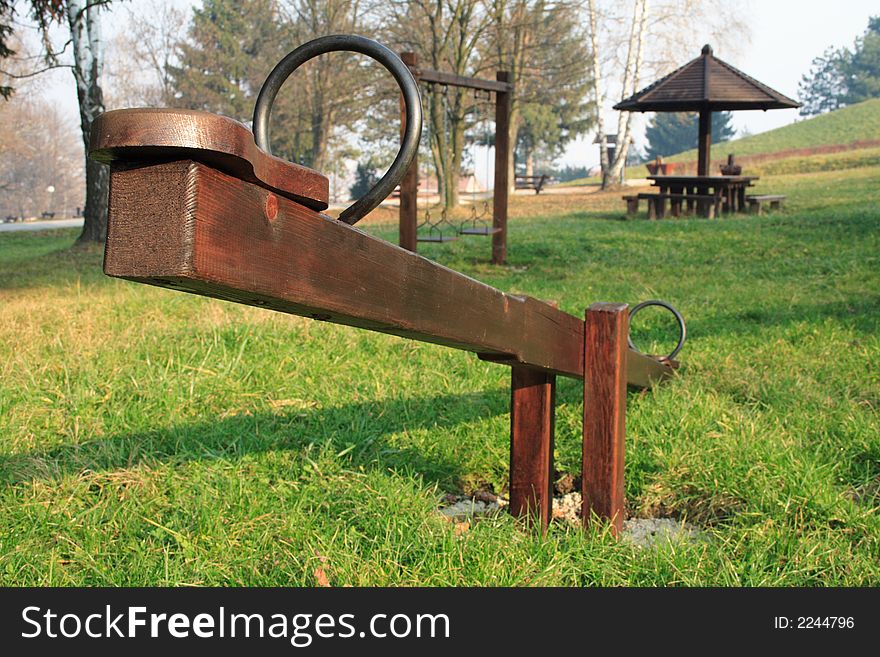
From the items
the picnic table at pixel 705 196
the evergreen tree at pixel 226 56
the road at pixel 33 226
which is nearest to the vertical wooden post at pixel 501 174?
the picnic table at pixel 705 196

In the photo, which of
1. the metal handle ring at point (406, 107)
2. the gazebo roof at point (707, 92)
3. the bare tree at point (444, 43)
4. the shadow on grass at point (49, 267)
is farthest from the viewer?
the bare tree at point (444, 43)

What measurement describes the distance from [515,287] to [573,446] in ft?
15.3

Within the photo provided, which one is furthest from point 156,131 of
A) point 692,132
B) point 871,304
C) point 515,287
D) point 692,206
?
point 692,132

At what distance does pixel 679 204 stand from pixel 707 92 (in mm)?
2468

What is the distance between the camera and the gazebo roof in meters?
16.3

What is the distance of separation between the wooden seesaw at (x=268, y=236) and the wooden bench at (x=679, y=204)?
13.8 m

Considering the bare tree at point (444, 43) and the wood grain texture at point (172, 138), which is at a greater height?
the bare tree at point (444, 43)

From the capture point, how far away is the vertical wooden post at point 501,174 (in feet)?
34.0

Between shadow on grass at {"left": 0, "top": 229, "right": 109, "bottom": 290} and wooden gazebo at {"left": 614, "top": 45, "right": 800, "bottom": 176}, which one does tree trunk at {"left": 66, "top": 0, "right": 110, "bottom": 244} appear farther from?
wooden gazebo at {"left": 614, "top": 45, "right": 800, "bottom": 176}

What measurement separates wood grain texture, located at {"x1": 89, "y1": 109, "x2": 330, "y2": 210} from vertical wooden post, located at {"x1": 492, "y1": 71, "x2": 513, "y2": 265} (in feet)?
30.0

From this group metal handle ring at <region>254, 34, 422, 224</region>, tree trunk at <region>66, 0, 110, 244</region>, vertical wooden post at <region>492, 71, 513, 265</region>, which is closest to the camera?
metal handle ring at <region>254, 34, 422, 224</region>

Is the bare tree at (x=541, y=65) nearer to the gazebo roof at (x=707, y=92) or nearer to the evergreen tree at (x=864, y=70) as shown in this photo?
the gazebo roof at (x=707, y=92)

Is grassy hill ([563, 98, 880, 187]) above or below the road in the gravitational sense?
above

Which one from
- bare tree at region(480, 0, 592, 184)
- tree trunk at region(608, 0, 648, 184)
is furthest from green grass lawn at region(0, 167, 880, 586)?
tree trunk at region(608, 0, 648, 184)
